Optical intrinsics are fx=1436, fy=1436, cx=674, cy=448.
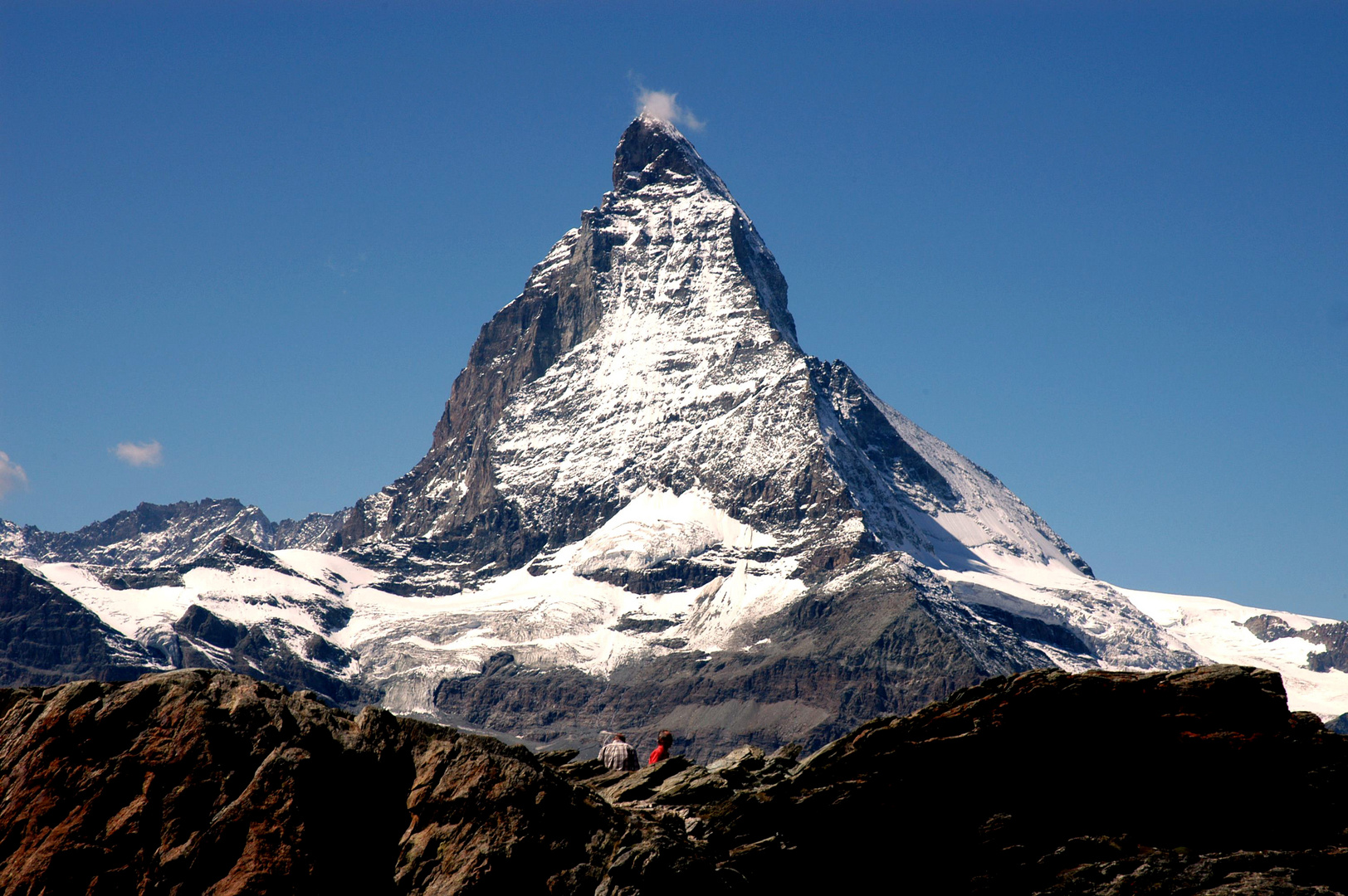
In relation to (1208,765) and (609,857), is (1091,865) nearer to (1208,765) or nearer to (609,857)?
(1208,765)

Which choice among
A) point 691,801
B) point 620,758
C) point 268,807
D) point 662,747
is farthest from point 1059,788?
point 268,807

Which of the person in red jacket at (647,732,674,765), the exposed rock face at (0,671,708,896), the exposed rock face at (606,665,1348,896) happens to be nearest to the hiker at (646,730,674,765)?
the person in red jacket at (647,732,674,765)

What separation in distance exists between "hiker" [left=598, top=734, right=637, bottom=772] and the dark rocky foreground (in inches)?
18.6

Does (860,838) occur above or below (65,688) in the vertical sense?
below

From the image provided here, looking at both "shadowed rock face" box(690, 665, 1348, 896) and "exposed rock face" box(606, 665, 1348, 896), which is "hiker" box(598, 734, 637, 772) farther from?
"shadowed rock face" box(690, 665, 1348, 896)

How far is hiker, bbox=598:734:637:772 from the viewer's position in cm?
5541

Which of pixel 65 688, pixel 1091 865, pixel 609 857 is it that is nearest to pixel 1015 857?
pixel 1091 865

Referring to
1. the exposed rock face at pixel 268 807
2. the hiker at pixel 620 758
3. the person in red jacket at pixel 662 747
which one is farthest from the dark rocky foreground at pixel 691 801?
the person in red jacket at pixel 662 747

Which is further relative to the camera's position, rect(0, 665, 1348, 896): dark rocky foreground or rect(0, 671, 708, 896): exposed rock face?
rect(0, 665, 1348, 896): dark rocky foreground

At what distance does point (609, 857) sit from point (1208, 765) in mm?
22700

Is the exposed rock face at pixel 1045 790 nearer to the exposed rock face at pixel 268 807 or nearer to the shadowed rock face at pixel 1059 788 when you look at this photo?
the shadowed rock face at pixel 1059 788

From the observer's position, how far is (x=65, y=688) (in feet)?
151

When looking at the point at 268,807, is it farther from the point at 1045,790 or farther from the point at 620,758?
the point at 1045,790

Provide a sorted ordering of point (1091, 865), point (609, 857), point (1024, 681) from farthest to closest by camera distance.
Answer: point (1024, 681)
point (1091, 865)
point (609, 857)
